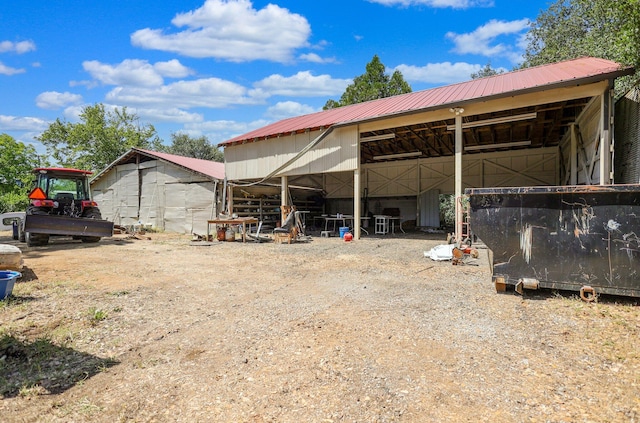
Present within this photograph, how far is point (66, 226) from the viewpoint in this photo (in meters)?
10.5

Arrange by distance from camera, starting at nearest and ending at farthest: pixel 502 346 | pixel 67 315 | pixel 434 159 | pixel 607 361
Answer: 1. pixel 607 361
2. pixel 502 346
3. pixel 67 315
4. pixel 434 159

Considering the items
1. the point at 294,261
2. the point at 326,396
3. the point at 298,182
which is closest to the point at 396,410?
the point at 326,396

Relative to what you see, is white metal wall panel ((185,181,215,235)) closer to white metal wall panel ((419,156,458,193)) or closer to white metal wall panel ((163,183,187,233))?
white metal wall panel ((163,183,187,233))

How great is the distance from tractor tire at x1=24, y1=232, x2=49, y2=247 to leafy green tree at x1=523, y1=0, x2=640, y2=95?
Result: 14828 millimetres

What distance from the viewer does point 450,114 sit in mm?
9852

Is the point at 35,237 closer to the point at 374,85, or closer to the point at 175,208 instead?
the point at 175,208

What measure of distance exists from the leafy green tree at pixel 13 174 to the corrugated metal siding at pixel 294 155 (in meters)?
18.8

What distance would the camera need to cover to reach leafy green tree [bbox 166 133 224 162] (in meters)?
40.6

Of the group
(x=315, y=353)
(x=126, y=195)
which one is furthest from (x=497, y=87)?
(x=126, y=195)

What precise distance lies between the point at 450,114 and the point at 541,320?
24.9 ft

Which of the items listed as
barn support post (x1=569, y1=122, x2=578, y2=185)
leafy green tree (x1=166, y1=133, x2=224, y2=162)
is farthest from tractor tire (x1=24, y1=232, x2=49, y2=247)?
leafy green tree (x1=166, y1=133, x2=224, y2=162)

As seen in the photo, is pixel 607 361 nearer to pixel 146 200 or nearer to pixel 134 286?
pixel 134 286

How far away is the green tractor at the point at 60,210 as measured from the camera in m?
10.1

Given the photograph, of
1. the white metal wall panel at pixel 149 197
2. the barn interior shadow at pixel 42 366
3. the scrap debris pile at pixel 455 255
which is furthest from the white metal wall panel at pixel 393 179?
the barn interior shadow at pixel 42 366
